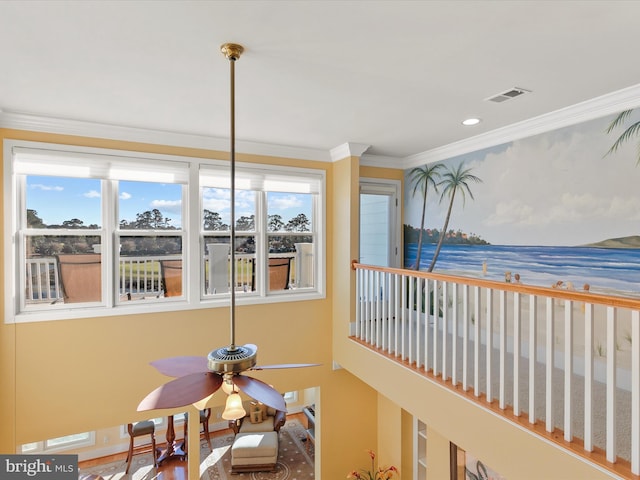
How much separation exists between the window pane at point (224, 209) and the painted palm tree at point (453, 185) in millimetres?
2284

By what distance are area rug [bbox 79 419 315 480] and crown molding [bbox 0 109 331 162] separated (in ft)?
17.6

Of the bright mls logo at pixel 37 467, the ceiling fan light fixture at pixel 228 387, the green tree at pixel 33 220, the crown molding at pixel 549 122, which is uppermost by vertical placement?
the crown molding at pixel 549 122

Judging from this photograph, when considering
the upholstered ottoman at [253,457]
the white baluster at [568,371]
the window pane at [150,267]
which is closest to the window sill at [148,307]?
the window pane at [150,267]

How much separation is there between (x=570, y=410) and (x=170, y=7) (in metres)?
2.88

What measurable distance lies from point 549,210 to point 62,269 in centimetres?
454

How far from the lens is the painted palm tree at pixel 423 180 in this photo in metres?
4.21

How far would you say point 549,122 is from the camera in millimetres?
2893

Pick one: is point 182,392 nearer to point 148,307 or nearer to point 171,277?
point 148,307

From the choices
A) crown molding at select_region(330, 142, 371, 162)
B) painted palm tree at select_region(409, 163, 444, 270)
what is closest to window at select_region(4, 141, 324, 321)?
crown molding at select_region(330, 142, 371, 162)

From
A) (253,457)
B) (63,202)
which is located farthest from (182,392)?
(253,457)

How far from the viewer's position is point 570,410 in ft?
6.01

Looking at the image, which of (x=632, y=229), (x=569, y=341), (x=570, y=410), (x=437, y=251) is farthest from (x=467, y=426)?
(x=437, y=251)

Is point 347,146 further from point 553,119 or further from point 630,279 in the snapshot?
point 630,279

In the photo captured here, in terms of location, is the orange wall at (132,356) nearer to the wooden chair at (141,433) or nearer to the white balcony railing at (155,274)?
the white balcony railing at (155,274)
